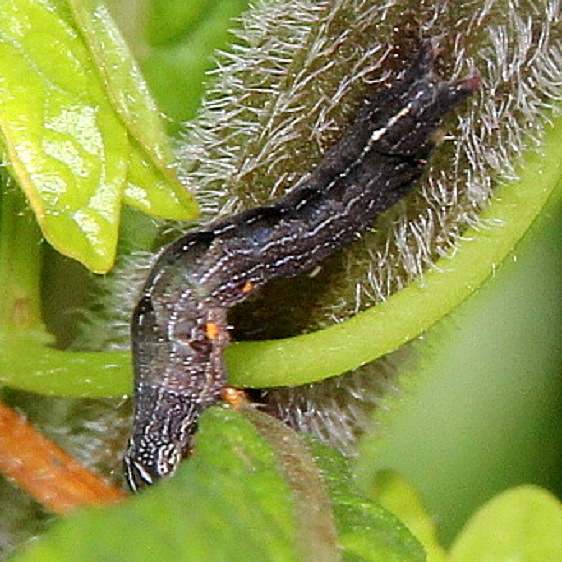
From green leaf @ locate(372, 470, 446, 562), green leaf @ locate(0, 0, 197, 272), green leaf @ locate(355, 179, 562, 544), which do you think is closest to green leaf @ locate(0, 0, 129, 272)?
green leaf @ locate(0, 0, 197, 272)

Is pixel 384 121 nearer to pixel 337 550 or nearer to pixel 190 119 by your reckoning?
pixel 190 119

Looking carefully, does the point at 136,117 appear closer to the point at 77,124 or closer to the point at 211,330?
the point at 77,124

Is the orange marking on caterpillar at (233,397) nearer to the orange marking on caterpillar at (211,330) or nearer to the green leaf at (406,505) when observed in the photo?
the orange marking on caterpillar at (211,330)

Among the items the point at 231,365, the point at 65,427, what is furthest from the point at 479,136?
the point at 65,427

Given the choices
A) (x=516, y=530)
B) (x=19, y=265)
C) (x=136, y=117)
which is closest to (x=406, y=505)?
(x=516, y=530)

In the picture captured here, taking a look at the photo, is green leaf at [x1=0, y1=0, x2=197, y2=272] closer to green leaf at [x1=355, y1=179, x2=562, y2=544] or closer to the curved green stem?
the curved green stem

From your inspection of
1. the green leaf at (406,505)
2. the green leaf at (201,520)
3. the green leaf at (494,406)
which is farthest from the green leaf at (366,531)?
the green leaf at (494,406)
